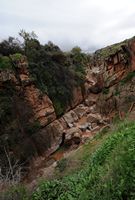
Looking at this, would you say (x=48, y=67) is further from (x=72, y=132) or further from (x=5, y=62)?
(x=72, y=132)

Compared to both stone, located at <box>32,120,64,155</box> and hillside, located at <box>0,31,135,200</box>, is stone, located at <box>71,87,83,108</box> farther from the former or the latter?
stone, located at <box>32,120,64,155</box>

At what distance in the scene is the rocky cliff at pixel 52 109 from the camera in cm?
1858

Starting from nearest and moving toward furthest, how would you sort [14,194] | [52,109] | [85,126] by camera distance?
[14,194]
[52,109]
[85,126]

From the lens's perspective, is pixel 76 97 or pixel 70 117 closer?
pixel 70 117

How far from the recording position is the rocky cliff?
18578 millimetres

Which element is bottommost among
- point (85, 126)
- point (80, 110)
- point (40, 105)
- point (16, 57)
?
point (85, 126)

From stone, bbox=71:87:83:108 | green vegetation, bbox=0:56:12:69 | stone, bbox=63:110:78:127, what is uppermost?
green vegetation, bbox=0:56:12:69

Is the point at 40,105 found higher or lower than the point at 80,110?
higher

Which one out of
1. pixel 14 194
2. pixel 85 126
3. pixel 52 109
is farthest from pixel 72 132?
pixel 14 194

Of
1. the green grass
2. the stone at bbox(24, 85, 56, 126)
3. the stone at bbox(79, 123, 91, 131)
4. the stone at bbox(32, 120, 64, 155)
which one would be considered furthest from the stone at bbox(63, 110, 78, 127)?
the green grass

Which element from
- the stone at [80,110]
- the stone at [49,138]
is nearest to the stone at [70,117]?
the stone at [80,110]

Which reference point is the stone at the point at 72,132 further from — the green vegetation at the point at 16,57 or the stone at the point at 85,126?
the green vegetation at the point at 16,57

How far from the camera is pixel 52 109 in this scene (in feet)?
71.5

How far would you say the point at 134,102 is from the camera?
1922cm
